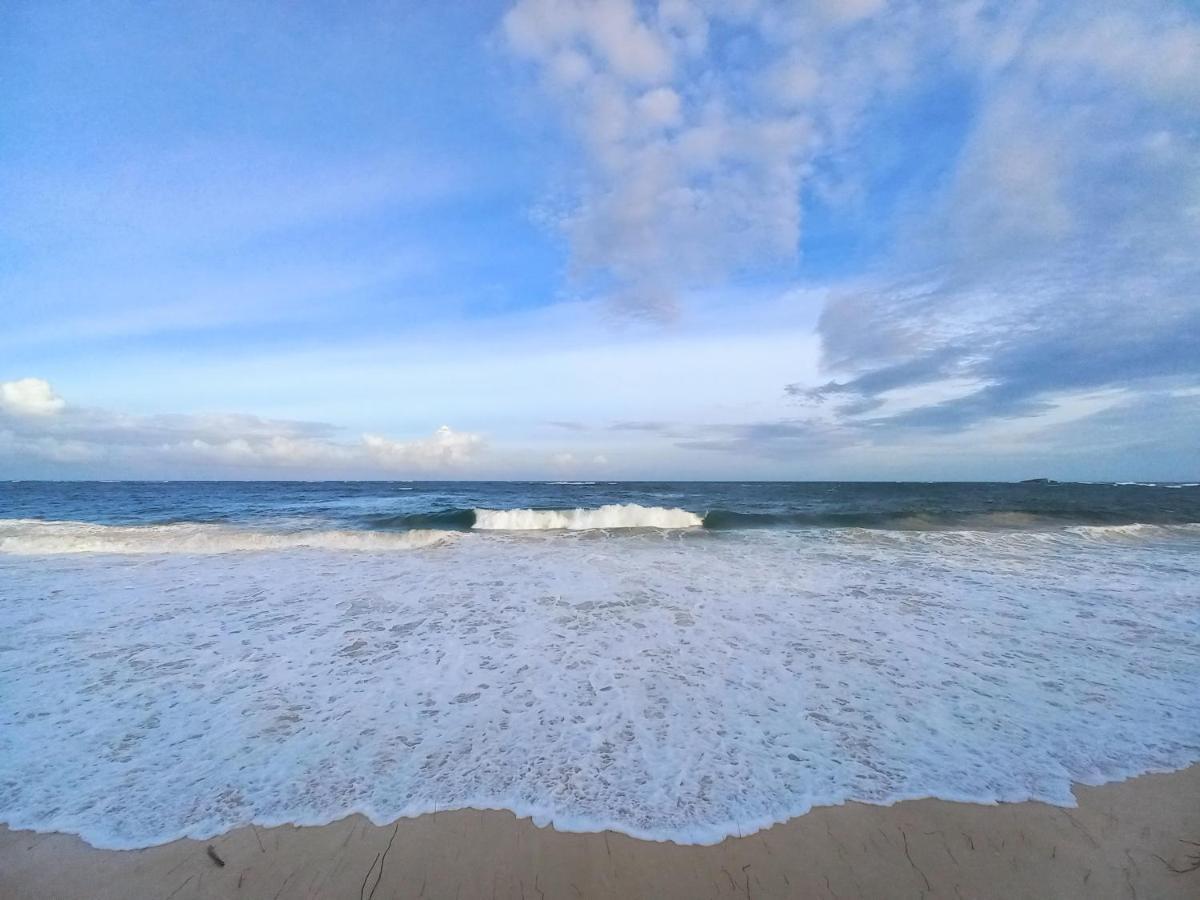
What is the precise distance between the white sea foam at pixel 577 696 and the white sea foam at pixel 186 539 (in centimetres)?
427

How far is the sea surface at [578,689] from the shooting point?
3.69m

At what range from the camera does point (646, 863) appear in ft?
9.86

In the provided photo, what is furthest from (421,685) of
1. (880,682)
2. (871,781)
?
(880,682)

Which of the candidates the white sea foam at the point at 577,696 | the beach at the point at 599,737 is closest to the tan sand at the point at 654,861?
the beach at the point at 599,737

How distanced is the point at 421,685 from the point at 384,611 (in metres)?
3.05

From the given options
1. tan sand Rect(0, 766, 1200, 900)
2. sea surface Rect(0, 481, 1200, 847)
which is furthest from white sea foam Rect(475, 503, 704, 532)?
tan sand Rect(0, 766, 1200, 900)

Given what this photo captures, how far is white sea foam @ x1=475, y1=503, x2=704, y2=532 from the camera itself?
2028cm

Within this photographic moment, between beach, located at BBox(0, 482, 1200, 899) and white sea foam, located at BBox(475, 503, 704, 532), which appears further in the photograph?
white sea foam, located at BBox(475, 503, 704, 532)

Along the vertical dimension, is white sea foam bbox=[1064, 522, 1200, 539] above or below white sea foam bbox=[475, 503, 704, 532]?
above

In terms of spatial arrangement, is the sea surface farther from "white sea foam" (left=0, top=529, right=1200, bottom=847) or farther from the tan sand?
the tan sand

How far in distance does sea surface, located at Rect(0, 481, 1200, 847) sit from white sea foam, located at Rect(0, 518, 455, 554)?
3038mm

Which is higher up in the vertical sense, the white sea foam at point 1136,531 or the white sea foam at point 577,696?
the white sea foam at point 1136,531

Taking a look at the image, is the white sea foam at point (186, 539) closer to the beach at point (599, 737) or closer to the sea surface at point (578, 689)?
the sea surface at point (578, 689)

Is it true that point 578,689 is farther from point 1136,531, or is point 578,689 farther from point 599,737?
point 1136,531
